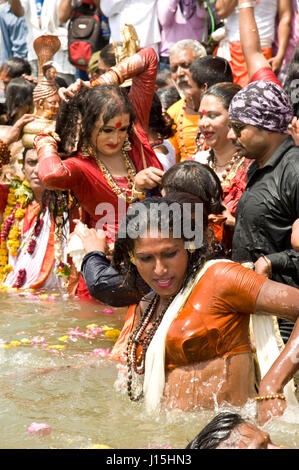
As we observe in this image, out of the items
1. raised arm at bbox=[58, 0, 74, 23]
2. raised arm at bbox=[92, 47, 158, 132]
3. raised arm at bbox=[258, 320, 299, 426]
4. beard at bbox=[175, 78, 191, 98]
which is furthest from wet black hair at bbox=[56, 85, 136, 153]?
raised arm at bbox=[58, 0, 74, 23]

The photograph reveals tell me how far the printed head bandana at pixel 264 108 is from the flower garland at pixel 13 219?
343cm

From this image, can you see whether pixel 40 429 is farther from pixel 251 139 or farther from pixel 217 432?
pixel 251 139

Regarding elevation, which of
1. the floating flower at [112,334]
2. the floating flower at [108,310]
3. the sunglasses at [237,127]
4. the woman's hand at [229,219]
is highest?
the sunglasses at [237,127]

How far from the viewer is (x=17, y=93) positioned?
24.4 ft

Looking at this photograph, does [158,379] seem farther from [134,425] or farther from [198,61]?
[198,61]

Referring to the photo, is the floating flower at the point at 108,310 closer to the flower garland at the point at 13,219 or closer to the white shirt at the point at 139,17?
the flower garland at the point at 13,219

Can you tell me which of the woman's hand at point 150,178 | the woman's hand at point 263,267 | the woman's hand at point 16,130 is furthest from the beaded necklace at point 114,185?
the woman's hand at point 16,130

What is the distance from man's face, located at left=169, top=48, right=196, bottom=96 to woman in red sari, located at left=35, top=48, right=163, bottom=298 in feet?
3.58

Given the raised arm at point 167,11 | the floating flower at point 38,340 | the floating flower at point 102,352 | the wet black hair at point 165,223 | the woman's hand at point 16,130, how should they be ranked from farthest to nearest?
1. the raised arm at point 167,11
2. the woman's hand at point 16,130
3. the floating flower at point 38,340
4. the floating flower at point 102,352
5. the wet black hair at point 165,223

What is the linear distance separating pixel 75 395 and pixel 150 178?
4.59 ft

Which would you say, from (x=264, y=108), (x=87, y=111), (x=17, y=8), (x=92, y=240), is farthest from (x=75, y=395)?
(x=17, y=8)

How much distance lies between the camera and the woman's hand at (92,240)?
14.0 ft

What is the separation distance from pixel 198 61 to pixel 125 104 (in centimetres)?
110
